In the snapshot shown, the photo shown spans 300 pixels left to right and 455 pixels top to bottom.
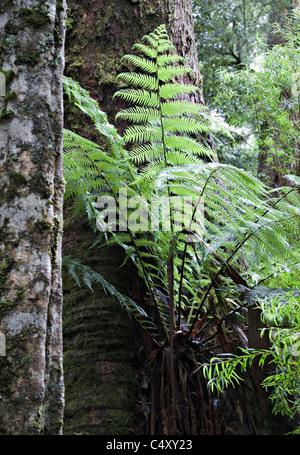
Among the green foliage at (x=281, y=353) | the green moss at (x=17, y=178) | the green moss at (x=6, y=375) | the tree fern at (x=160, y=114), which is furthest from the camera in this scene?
the tree fern at (x=160, y=114)

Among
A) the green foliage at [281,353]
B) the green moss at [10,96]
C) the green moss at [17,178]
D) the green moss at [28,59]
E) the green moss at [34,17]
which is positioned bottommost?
the green foliage at [281,353]

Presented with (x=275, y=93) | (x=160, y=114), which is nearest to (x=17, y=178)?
(x=160, y=114)

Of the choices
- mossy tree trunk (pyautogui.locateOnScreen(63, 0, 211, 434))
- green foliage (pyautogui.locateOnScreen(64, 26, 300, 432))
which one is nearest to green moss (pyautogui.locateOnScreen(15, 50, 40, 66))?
green foliage (pyautogui.locateOnScreen(64, 26, 300, 432))

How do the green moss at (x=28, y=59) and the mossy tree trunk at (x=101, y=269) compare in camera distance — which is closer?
the green moss at (x=28, y=59)

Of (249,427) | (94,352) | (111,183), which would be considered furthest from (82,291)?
(249,427)

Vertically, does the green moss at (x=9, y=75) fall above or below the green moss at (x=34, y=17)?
below

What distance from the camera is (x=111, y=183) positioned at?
5.95 ft

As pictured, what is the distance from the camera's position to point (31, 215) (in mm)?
1045

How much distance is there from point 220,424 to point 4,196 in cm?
114

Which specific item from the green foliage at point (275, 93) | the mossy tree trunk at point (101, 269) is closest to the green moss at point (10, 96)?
the mossy tree trunk at point (101, 269)

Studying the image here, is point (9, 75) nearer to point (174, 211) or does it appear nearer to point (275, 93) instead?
point (174, 211)

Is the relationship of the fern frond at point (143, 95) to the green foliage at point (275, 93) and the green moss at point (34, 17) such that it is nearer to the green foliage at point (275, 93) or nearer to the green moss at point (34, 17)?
the green moss at point (34, 17)

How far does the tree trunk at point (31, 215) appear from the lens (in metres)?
0.97
